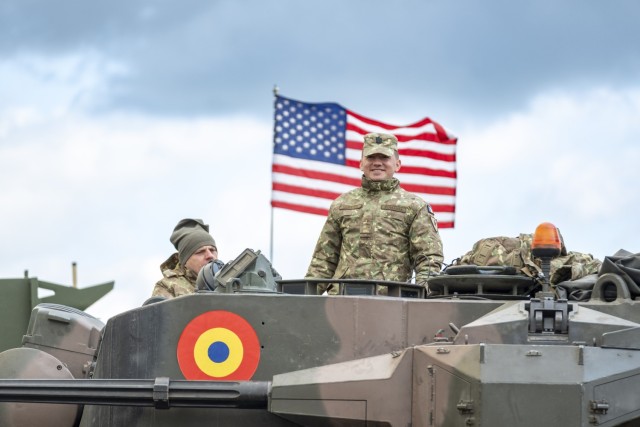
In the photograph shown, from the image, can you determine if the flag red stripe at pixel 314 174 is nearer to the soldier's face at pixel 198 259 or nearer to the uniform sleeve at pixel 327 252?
the soldier's face at pixel 198 259

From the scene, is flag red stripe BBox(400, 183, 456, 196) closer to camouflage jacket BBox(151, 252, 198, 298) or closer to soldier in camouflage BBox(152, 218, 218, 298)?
camouflage jacket BBox(151, 252, 198, 298)

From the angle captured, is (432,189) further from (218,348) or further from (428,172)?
(218,348)

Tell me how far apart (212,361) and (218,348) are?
0.10 m

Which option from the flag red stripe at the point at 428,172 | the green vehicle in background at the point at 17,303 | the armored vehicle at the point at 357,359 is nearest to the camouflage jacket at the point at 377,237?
the armored vehicle at the point at 357,359

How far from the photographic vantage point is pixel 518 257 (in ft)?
40.8

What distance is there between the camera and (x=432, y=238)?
14.2 m

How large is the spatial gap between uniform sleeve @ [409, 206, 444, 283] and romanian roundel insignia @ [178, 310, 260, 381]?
3028 millimetres

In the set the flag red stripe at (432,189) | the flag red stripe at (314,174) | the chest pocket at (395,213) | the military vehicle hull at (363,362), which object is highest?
the flag red stripe at (314,174)

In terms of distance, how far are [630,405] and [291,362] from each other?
2.51m

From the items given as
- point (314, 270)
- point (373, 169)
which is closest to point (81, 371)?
point (314, 270)

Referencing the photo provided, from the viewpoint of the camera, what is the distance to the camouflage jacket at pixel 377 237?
14.3 metres

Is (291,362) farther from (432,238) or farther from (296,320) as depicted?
(432,238)

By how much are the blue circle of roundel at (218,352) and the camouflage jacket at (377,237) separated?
10.6 feet

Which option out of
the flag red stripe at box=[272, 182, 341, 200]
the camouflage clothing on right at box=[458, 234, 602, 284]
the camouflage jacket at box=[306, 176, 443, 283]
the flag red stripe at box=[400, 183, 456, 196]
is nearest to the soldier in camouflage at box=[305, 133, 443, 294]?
the camouflage jacket at box=[306, 176, 443, 283]
